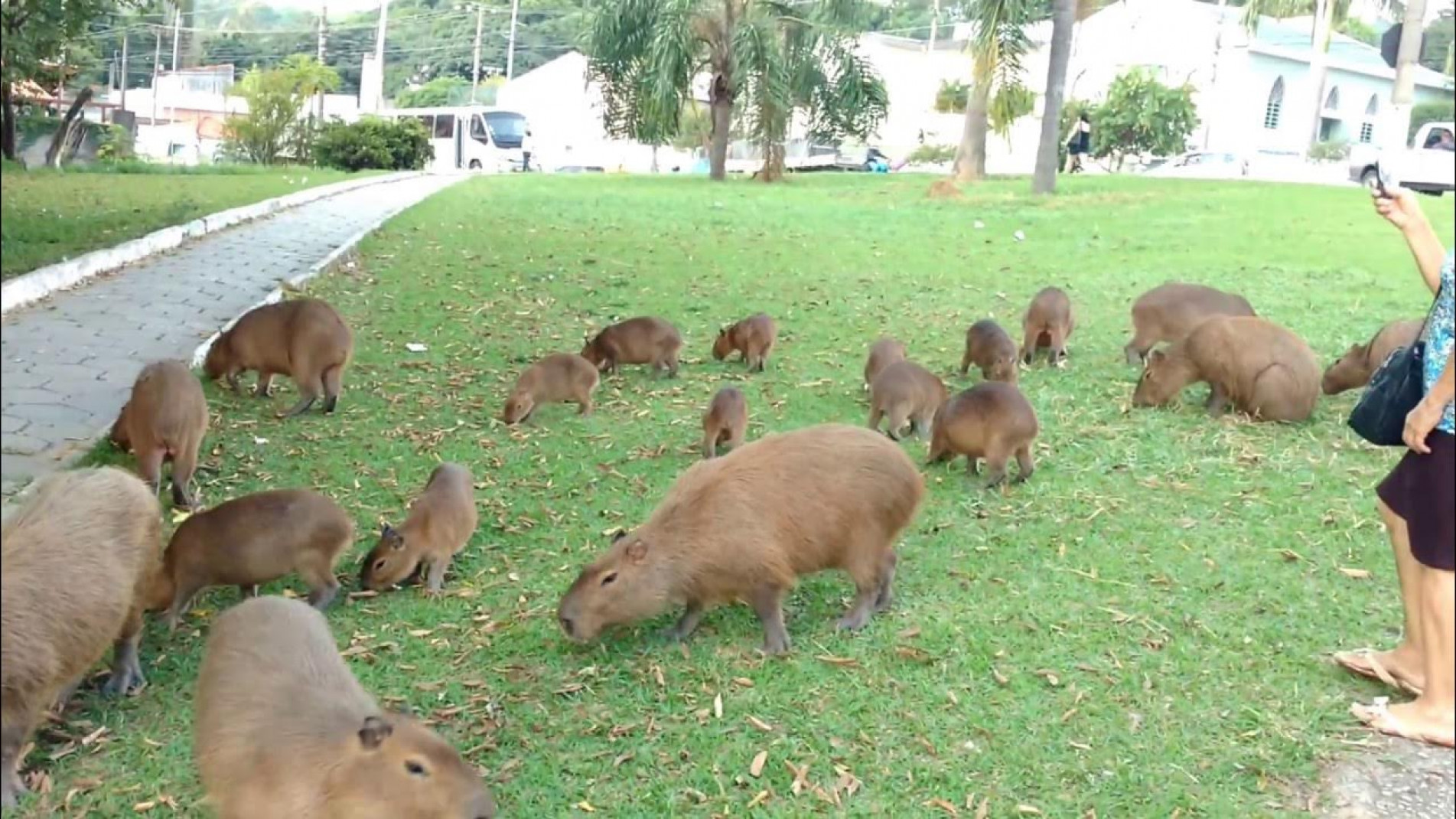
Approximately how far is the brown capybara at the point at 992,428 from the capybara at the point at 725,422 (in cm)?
85

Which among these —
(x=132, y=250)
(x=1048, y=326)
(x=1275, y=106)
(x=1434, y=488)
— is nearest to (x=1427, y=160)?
(x=1434, y=488)

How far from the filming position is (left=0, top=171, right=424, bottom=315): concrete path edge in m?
1.93

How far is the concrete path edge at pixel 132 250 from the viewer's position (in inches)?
76.0

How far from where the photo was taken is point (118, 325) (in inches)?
230

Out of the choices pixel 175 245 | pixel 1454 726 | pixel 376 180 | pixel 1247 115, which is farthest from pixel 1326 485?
pixel 376 180

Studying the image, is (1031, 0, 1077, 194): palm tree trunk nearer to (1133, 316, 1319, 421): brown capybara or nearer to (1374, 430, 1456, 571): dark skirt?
(1133, 316, 1319, 421): brown capybara

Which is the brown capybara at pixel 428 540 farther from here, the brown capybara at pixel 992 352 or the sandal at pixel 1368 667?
the brown capybara at pixel 992 352

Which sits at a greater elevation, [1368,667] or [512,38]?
[512,38]

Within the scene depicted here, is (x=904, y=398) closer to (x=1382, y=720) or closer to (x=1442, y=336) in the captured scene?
(x=1382, y=720)

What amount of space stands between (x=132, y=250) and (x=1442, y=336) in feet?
25.6

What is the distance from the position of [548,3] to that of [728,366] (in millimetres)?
2367

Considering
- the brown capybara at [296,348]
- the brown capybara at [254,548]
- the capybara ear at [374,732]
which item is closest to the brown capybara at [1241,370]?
the brown capybara at [296,348]

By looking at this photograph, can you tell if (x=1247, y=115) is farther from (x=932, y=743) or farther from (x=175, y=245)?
(x=175, y=245)

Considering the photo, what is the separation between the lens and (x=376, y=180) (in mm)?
20312
